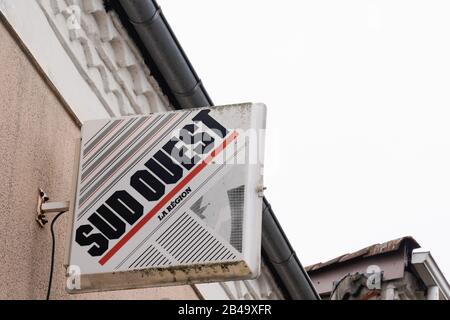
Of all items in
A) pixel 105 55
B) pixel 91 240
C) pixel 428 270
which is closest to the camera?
pixel 91 240

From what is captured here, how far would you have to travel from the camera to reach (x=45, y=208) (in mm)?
6059

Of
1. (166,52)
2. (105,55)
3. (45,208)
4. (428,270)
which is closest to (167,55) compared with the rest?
(166,52)

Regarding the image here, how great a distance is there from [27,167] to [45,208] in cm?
21

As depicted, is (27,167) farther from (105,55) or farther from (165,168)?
(105,55)

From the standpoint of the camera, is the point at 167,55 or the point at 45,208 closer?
the point at 45,208

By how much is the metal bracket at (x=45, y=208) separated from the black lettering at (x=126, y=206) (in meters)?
0.25

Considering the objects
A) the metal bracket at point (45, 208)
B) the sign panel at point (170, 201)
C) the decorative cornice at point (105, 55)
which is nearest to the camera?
the sign panel at point (170, 201)

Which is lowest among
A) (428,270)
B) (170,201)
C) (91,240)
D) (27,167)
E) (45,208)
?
(91,240)

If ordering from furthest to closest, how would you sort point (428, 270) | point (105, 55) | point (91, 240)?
point (428, 270) < point (105, 55) < point (91, 240)

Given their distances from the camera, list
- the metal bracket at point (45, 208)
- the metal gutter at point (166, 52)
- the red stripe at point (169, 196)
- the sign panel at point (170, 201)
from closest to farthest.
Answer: the sign panel at point (170, 201) → the red stripe at point (169, 196) → the metal bracket at point (45, 208) → the metal gutter at point (166, 52)

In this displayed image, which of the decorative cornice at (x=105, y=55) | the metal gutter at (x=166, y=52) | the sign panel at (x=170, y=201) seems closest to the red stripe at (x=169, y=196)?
the sign panel at (x=170, y=201)

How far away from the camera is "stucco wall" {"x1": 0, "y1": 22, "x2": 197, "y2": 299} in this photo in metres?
5.77

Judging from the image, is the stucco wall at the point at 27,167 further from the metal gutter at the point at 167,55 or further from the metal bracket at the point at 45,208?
the metal gutter at the point at 167,55

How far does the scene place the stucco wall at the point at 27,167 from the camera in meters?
5.77
